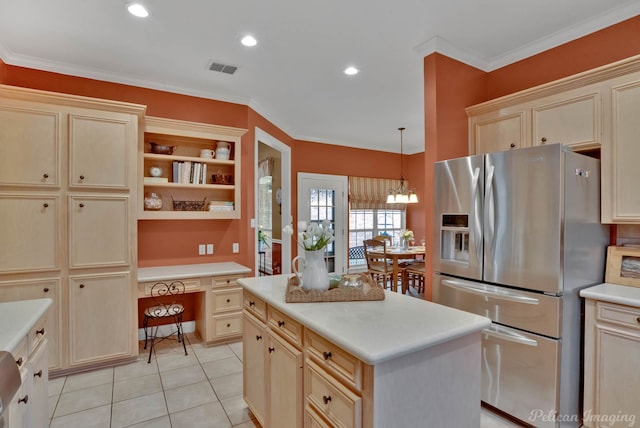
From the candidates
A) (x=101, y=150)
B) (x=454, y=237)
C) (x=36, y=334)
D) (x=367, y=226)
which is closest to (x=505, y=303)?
(x=454, y=237)

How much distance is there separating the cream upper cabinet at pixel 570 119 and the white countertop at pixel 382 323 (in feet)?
5.45

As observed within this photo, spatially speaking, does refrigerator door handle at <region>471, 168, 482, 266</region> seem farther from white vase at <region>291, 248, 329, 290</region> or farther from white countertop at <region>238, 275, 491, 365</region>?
white vase at <region>291, 248, 329, 290</region>

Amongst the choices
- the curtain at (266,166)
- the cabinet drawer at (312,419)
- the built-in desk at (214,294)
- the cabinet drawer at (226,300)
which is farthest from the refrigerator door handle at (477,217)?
the curtain at (266,166)

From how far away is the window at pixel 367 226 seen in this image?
6.67 metres

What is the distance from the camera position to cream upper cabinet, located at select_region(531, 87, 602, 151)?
7.29ft

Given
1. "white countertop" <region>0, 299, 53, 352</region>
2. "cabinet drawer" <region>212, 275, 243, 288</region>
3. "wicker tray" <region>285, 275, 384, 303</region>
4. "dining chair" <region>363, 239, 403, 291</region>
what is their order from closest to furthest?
"white countertop" <region>0, 299, 53, 352</region>
"wicker tray" <region>285, 275, 384, 303</region>
"cabinet drawer" <region>212, 275, 243, 288</region>
"dining chair" <region>363, 239, 403, 291</region>

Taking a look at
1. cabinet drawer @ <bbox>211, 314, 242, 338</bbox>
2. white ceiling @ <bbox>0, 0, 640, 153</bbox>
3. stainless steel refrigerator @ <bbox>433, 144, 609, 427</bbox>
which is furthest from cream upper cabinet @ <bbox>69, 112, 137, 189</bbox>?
stainless steel refrigerator @ <bbox>433, 144, 609, 427</bbox>

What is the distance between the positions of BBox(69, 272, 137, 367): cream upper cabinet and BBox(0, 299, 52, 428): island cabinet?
1112 mm

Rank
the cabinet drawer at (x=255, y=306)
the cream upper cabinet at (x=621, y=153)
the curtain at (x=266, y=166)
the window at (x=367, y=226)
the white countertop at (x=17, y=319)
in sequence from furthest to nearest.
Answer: the window at (x=367, y=226)
the curtain at (x=266, y=166)
the cream upper cabinet at (x=621, y=153)
the cabinet drawer at (x=255, y=306)
the white countertop at (x=17, y=319)

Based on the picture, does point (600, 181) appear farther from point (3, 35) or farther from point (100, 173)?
point (3, 35)

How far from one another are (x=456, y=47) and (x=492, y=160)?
121cm

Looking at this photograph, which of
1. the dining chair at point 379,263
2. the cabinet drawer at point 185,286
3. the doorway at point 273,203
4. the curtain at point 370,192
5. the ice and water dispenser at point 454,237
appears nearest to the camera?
the ice and water dispenser at point 454,237

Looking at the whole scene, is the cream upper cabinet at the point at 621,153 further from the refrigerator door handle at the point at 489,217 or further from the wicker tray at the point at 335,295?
the wicker tray at the point at 335,295

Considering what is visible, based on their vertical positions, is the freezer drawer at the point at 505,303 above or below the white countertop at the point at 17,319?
below
